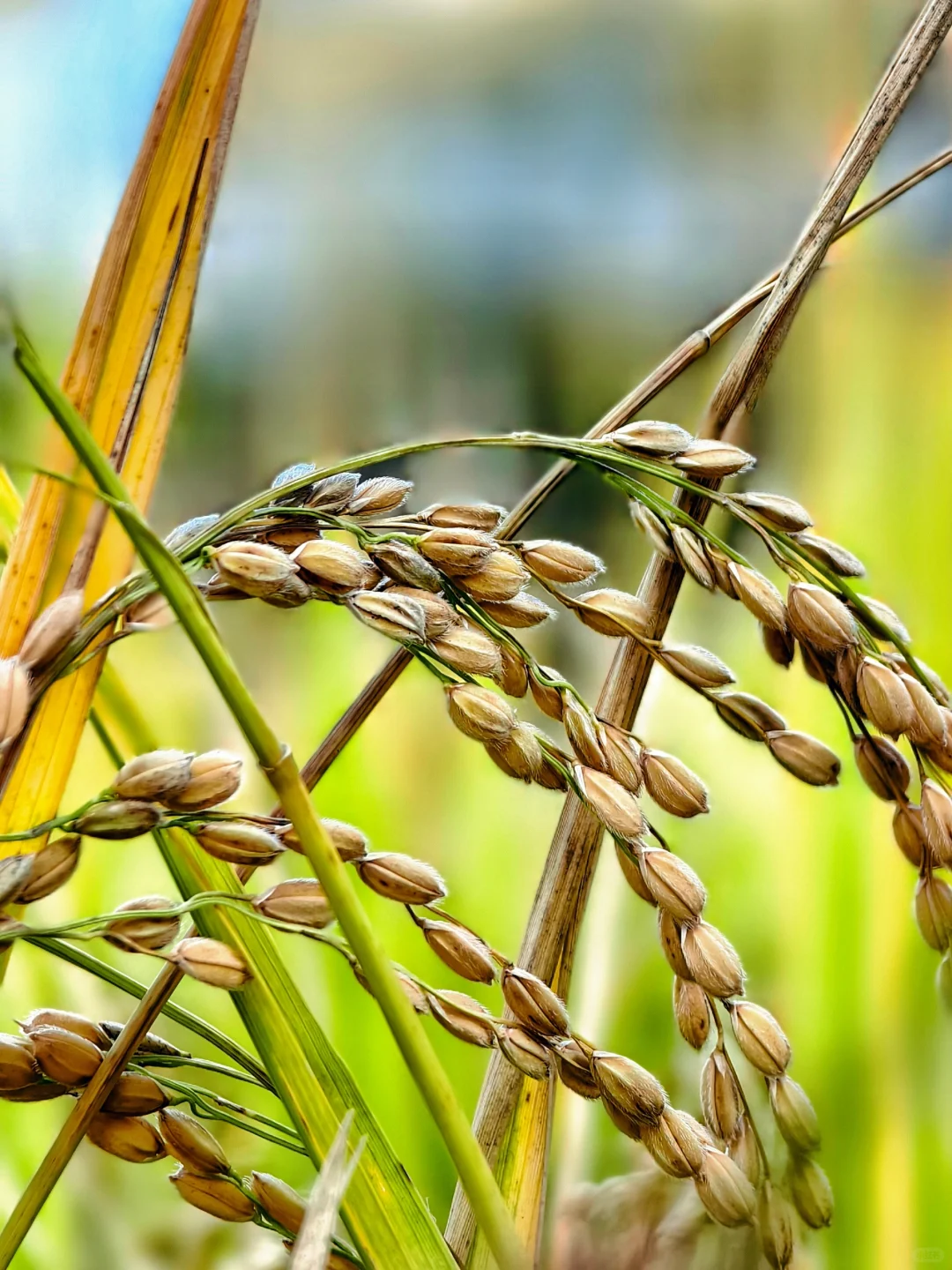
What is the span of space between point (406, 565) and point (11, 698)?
122 mm

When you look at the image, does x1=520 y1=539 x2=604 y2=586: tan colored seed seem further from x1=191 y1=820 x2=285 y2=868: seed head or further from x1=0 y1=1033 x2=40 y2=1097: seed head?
x1=0 y1=1033 x2=40 y2=1097: seed head

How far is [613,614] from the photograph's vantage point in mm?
327

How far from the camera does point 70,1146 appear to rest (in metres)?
0.29

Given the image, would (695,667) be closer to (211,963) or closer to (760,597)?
(760,597)

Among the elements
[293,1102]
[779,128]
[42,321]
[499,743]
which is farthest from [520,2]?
[293,1102]

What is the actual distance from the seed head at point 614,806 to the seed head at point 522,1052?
0.07 meters

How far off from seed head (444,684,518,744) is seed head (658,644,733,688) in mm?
67

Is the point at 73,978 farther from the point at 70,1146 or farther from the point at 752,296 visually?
the point at 752,296

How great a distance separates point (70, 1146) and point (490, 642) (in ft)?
0.68

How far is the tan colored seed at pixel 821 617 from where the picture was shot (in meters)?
0.32

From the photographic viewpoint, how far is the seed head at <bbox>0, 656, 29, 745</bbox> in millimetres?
259

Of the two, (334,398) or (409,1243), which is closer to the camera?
(409,1243)

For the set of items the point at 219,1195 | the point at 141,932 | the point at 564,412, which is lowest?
the point at 219,1195

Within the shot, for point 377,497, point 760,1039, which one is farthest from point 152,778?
point 760,1039
